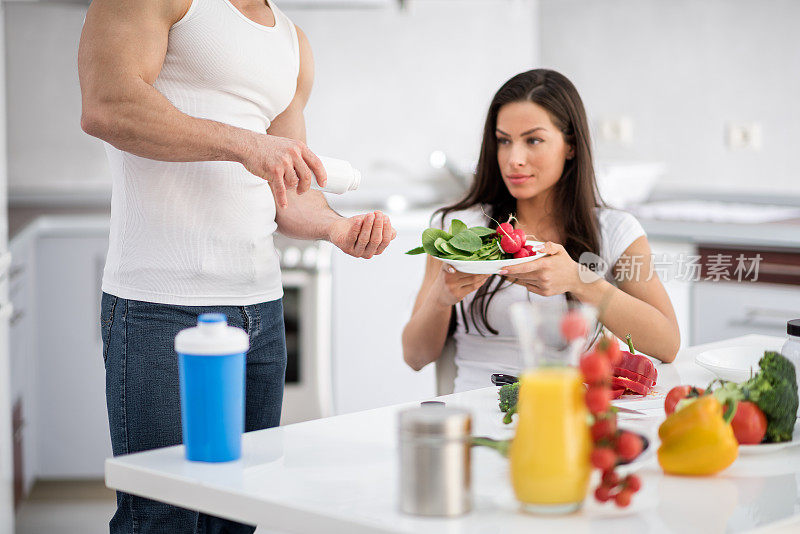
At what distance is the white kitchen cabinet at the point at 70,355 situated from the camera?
3211 mm

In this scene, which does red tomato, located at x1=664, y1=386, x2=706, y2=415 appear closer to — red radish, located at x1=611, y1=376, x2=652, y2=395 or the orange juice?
red radish, located at x1=611, y1=376, x2=652, y2=395

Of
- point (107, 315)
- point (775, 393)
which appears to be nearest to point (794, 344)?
point (775, 393)

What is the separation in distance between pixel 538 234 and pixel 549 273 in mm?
416

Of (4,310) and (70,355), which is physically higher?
(4,310)

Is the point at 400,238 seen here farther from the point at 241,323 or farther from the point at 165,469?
the point at 165,469

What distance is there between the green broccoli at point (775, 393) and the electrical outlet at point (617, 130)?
2814 mm

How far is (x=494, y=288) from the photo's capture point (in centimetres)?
203

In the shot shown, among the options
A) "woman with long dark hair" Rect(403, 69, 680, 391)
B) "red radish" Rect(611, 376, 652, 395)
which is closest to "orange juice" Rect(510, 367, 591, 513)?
"red radish" Rect(611, 376, 652, 395)

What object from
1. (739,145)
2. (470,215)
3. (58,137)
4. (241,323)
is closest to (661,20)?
(739,145)

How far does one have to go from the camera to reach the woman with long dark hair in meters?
1.91

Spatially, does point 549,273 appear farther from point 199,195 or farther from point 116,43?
point 116,43

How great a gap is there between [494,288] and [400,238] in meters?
1.37

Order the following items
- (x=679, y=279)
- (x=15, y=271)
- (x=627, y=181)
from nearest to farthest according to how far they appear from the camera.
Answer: (x=15, y=271) < (x=679, y=279) < (x=627, y=181)

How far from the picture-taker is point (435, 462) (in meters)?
0.94
